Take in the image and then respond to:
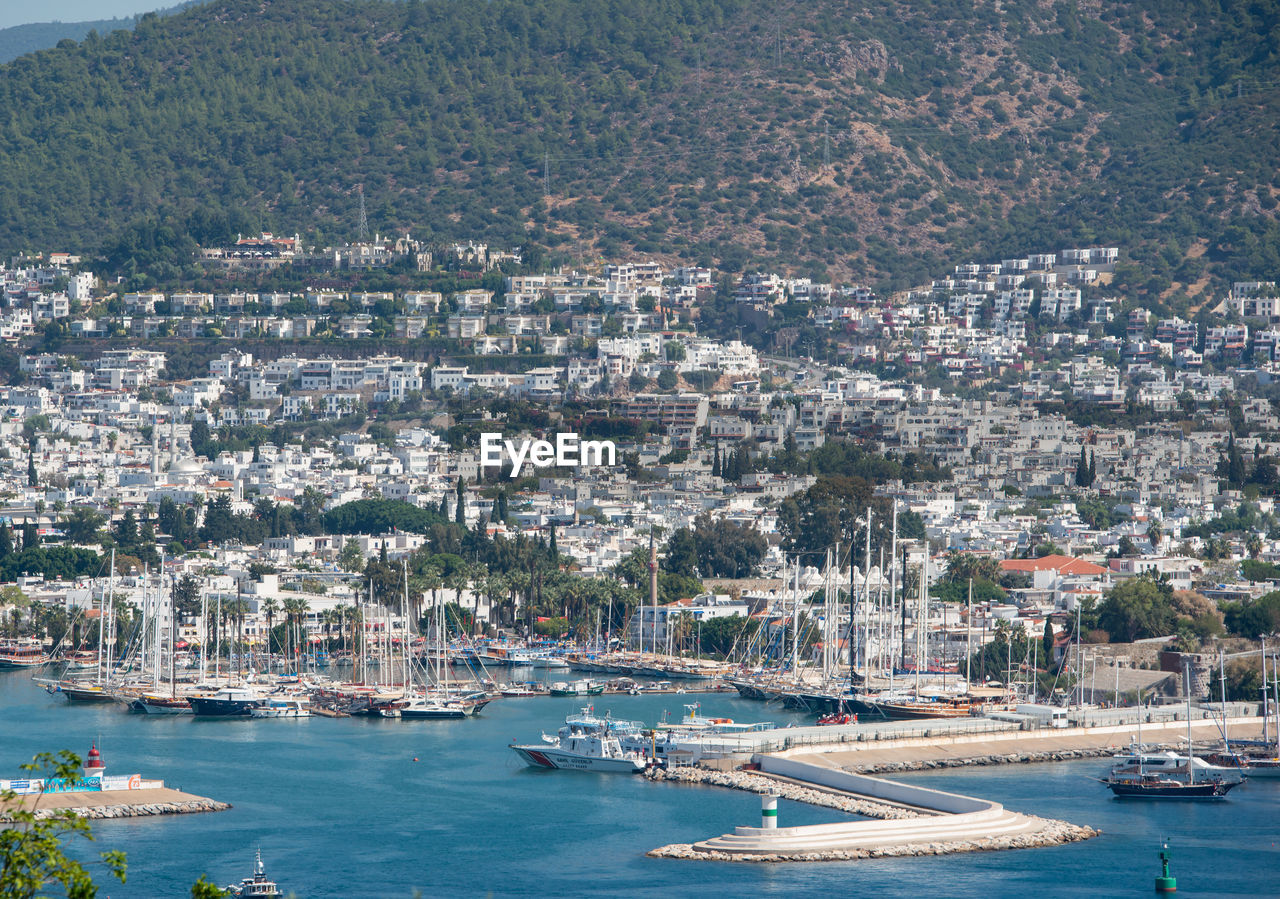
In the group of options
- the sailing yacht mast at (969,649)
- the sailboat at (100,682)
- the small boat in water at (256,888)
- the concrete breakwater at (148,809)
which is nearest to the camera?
the small boat in water at (256,888)

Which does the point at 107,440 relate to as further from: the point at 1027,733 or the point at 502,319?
the point at 1027,733

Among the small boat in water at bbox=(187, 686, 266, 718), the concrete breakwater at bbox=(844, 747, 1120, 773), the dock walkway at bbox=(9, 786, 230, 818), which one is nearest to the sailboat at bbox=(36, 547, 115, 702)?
the small boat in water at bbox=(187, 686, 266, 718)

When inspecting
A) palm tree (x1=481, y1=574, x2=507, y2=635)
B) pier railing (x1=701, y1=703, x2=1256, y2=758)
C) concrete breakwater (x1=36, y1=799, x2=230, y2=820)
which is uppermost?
palm tree (x1=481, y1=574, x2=507, y2=635)

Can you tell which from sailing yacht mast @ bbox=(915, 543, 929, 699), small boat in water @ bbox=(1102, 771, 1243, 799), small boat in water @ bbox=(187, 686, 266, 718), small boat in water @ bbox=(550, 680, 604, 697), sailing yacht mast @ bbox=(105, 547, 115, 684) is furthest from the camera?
sailing yacht mast @ bbox=(105, 547, 115, 684)

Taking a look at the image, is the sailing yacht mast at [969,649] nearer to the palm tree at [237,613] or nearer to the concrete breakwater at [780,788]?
the concrete breakwater at [780,788]


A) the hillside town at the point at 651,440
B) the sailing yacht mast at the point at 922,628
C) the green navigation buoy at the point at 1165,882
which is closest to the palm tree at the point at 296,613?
the hillside town at the point at 651,440

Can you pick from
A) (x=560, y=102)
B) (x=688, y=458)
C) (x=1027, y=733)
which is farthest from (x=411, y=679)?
(x=560, y=102)

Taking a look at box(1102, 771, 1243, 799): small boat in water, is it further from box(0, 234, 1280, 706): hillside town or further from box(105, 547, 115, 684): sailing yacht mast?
box(105, 547, 115, 684): sailing yacht mast
